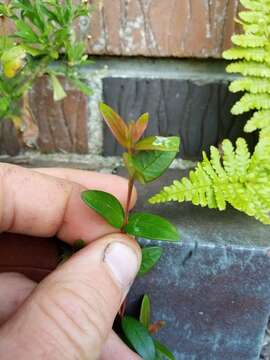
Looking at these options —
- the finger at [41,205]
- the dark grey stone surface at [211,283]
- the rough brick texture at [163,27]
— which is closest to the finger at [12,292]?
the finger at [41,205]

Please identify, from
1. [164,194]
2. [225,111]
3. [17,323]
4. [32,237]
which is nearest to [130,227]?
[164,194]

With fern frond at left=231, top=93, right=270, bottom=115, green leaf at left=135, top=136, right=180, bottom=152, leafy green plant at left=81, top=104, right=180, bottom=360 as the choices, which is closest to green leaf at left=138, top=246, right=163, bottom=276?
leafy green plant at left=81, top=104, right=180, bottom=360

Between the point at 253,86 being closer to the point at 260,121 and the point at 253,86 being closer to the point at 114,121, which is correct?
the point at 260,121

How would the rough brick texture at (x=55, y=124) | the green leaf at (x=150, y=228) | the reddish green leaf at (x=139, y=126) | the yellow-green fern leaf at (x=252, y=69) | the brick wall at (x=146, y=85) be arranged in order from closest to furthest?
the reddish green leaf at (x=139, y=126), the green leaf at (x=150, y=228), the yellow-green fern leaf at (x=252, y=69), the brick wall at (x=146, y=85), the rough brick texture at (x=55, y=124)

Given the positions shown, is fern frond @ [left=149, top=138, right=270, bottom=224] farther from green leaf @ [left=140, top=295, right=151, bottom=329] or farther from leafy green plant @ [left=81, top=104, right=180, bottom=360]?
green leaf @ [left=140, top=295, right=151, bottom=329]

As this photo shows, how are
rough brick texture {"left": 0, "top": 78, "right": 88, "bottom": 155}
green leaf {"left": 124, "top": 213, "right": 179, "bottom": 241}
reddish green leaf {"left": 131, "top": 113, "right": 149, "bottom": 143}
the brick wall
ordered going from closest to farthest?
reddish green leaf {"left": 131, "top": 113, "right": 149, "bottom": 143} → green leaf {"left": 124, "top": 213, "right": 179, "bottom": 241} → the brick wall → rough brick texture {"left": 0, "top": 78, "right": 88, "bottom": 155}

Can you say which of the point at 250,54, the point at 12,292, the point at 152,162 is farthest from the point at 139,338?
the point at 250,54

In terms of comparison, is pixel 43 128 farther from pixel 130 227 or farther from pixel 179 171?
pixel 130 227

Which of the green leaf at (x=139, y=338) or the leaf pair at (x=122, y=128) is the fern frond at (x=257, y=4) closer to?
the leaf pair at (x=122, y=128)
